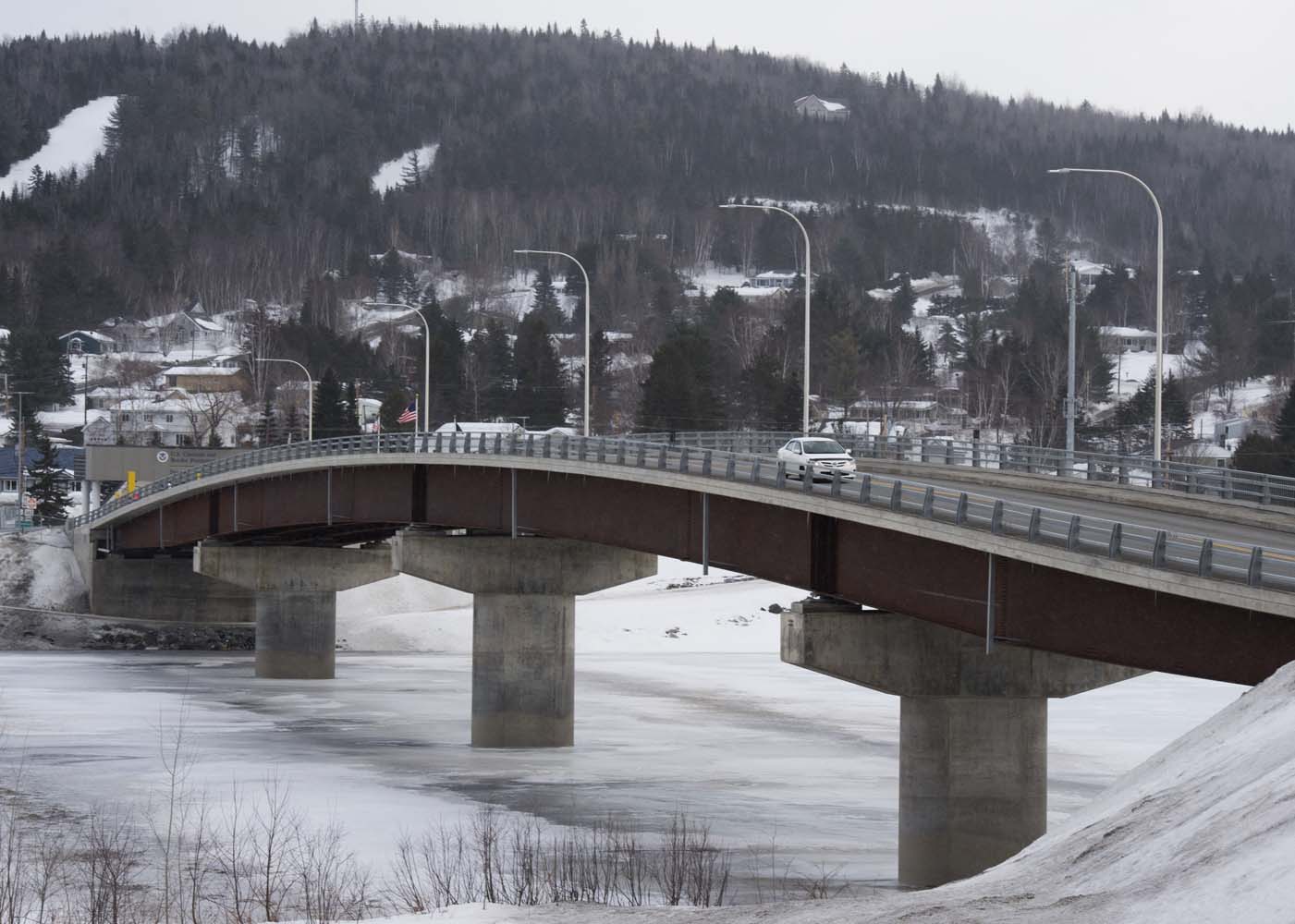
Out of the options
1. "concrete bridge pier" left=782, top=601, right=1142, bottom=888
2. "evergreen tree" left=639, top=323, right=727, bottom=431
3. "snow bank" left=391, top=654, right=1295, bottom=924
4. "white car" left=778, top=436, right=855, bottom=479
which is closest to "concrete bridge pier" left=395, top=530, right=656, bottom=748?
"white car" left=778, top=436, right=855, bottom=479

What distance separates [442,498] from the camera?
63.3m

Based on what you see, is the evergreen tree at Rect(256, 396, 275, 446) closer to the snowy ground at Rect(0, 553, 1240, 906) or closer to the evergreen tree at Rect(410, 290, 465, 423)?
the evergreen tree at Rect(410, 290, 465, 423)

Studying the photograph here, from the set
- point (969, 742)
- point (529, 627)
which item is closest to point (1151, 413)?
point (529, 627)

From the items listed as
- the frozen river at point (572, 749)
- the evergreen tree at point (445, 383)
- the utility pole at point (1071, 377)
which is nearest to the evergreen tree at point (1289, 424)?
the frozen river at point (572, 749)

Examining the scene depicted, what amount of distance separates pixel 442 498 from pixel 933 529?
105 ft

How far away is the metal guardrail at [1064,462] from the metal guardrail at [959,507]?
5257 mm

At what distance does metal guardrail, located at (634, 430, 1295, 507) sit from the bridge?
1.33 feet

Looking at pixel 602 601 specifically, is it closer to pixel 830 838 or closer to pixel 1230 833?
pixel 830 838

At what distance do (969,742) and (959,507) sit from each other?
602 cm

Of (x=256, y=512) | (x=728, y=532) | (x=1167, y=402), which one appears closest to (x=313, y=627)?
(x=256, y=512)

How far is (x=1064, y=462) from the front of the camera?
164 feet

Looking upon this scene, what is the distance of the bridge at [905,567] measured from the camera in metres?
28.5

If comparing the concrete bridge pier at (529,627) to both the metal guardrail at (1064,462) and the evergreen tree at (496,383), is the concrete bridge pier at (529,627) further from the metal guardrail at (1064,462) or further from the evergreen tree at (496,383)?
the evergreen tree at (496,383)

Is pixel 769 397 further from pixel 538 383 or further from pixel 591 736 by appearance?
pixel 591 736
